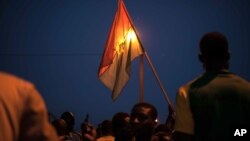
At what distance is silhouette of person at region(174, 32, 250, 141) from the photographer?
2.67 meters

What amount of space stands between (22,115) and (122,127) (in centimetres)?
342

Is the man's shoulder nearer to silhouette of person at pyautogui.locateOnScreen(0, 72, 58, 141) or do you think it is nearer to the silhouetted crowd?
silhouette of person at pyautogui.locateOnScreen(0, 72, 58, 141)

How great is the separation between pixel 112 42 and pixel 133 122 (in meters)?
6.50

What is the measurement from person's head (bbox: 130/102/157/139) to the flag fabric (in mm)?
5581

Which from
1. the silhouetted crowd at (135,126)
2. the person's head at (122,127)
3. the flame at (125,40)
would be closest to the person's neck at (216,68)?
the silhouetted crowd at (135,126)

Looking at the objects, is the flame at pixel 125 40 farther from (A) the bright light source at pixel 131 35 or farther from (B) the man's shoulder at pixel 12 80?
(B) the man's shoulder at pixel 12 80

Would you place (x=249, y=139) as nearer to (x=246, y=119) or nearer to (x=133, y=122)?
(x=246, y=119)

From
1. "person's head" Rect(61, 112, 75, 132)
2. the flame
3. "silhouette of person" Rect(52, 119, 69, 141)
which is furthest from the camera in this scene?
the flame

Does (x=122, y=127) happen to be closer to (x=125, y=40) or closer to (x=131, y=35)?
(x=125, y=40)

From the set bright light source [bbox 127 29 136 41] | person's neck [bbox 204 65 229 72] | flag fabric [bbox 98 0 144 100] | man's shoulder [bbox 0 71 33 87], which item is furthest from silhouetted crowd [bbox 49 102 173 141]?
bright light source [bbox 127 29 136 41]

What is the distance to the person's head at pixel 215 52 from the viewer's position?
2891 millimetres

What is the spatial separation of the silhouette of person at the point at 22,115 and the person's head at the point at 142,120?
2.85 metres

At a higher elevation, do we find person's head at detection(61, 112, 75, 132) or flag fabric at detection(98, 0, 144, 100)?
flag fabric at detection(98, 0, 144, 100)

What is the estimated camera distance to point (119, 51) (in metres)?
10.9
